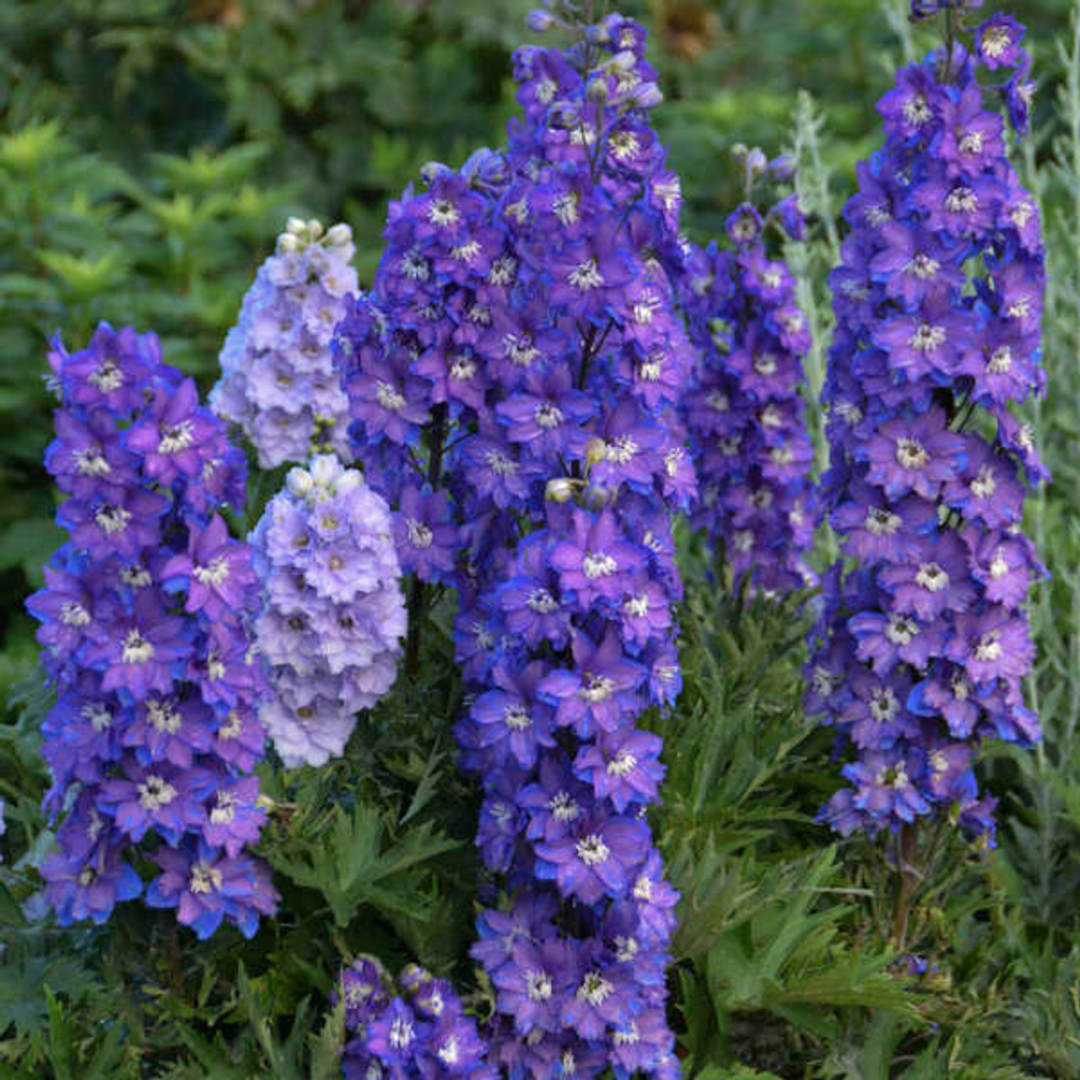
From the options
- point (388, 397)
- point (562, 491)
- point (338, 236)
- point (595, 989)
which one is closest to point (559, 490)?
point (562, 491)

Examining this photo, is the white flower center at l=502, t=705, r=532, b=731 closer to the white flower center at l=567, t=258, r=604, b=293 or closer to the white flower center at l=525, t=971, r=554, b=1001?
the white flower center at l=525, t=971, r=554, b=1001

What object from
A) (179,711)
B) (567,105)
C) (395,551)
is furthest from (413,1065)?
(567,105)

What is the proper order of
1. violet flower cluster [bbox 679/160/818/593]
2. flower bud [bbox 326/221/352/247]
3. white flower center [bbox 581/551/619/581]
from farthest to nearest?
violet flower cluster [bbox 679/160/818/593]
flower bud [bbox 326/221/352/247]
white flower center [bbox 581/551/619/581]

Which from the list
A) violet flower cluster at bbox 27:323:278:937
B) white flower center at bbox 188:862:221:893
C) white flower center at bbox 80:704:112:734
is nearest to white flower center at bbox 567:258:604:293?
violet flower cluster at bbox 27:323:278:937

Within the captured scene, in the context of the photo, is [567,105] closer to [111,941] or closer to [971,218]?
[971,218]

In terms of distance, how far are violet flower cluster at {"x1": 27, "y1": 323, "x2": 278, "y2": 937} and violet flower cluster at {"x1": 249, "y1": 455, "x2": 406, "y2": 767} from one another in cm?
10

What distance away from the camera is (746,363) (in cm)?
311

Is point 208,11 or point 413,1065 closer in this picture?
point 413,1065

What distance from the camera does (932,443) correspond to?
2525 mm

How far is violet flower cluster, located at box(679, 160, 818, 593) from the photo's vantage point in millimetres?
3092

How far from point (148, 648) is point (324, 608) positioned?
330 mm

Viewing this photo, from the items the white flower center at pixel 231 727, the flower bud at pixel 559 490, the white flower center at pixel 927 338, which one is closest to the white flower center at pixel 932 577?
the white flower center at pixel 927 338

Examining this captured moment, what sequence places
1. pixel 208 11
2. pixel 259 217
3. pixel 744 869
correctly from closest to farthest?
pixel 744 869
pixel 259 217
pixel 208 11

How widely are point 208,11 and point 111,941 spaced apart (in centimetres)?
461
